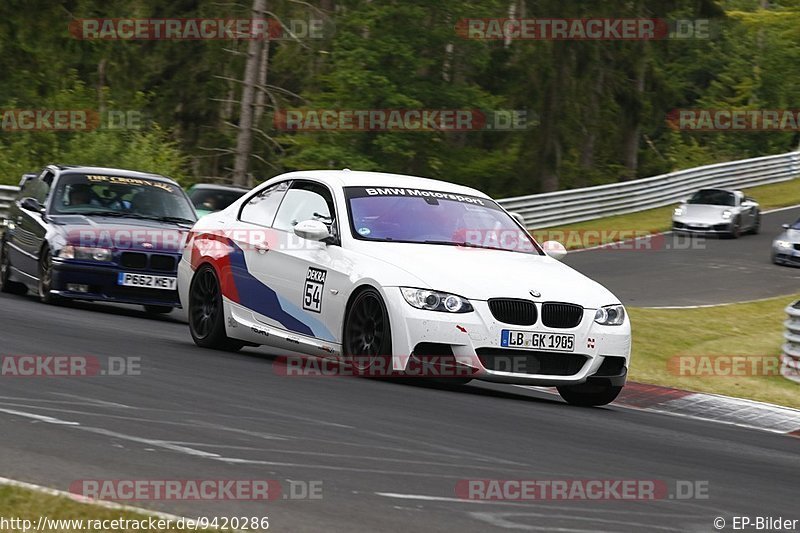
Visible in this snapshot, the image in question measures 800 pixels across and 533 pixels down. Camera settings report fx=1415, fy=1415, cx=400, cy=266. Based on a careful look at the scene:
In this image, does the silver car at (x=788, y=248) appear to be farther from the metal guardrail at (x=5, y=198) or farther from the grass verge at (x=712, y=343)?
the metal guardrail at (x=5, y=198)

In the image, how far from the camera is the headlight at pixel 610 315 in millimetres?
10508

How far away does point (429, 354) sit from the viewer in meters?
10.1

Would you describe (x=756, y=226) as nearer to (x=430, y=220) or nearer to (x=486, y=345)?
(x=430, y=220)

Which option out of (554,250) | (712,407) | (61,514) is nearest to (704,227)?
(712,407)

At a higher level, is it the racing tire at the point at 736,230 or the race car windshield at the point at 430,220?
the race car windshield at the point at 430,220

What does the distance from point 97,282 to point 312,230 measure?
18.4ft

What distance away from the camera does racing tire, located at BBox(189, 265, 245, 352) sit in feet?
40.7

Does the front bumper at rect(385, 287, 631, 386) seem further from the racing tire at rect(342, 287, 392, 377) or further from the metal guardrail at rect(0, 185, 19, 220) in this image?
the metal guardrail at rect(0, 185, 19, 220)

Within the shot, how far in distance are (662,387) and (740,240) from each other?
25.4 m

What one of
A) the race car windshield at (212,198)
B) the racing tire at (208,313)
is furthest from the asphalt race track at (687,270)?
the racing tire at (208,313)

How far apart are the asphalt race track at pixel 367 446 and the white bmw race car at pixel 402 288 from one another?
12.7 inches

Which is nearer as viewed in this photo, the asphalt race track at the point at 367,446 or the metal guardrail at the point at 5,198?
the asphalt race track at the point at 367,446

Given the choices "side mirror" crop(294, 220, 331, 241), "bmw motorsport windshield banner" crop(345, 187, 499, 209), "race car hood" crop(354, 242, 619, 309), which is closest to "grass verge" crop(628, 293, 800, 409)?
"bmw motorsport windshield banner" crop(345, 187, 499, 209)

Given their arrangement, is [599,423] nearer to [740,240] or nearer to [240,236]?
[240,236]
